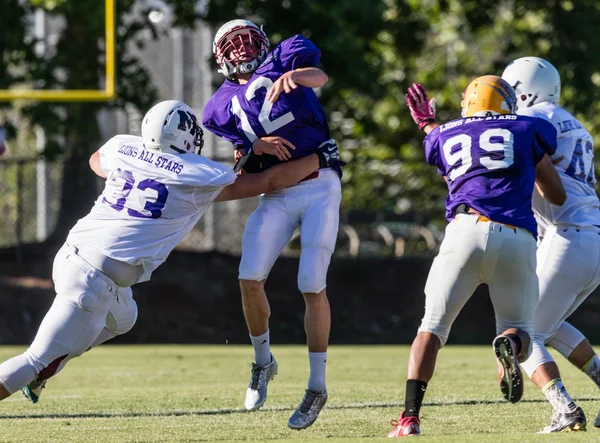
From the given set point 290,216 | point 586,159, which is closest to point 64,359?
point 290,216

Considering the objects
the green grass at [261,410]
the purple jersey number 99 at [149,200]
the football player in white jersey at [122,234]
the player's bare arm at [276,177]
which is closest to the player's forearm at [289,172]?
the player's bare arm at [276,177]

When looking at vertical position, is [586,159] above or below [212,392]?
above

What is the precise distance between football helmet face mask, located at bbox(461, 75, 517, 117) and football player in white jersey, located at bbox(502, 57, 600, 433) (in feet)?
1.54

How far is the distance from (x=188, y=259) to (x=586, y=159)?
34.9 feet

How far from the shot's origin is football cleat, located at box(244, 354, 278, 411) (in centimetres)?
637

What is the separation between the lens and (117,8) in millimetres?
14977

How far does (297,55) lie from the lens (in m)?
6.39

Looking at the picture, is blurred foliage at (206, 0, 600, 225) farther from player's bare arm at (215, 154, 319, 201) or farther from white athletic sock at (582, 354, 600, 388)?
white athletic sock at (582, 354, 600, 388)

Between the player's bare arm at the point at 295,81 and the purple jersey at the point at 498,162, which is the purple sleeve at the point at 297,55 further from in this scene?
the purple jersey at the point at 498,162

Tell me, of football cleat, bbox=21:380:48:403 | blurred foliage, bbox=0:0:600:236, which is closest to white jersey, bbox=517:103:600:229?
football cleat, bbox=21:380:48:403

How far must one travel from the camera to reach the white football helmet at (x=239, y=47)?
645cm

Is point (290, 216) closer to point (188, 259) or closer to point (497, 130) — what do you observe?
point (497, 130)

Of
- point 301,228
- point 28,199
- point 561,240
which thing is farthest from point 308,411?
point 28,199

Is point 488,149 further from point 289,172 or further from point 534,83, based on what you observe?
point 289,172
